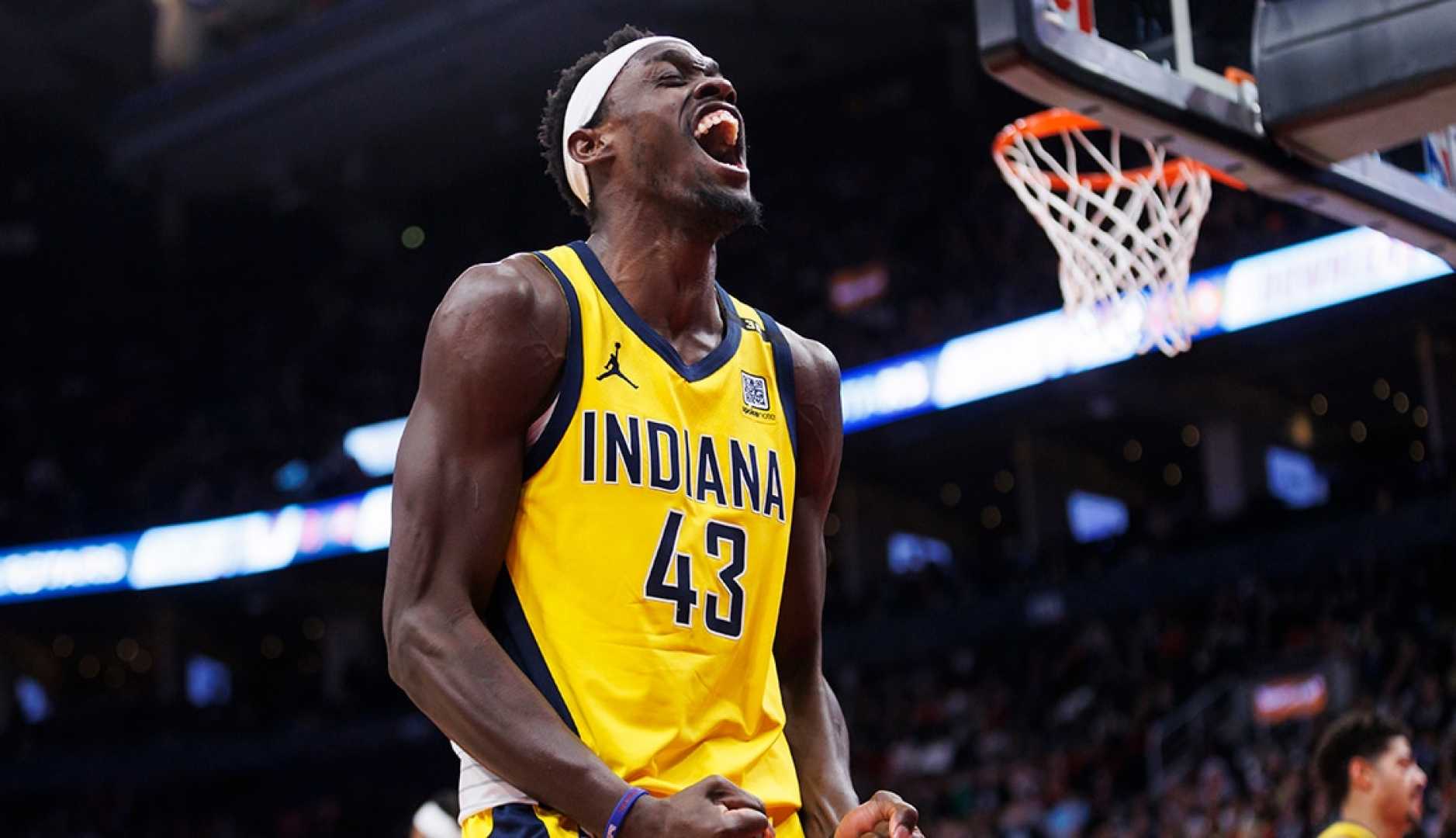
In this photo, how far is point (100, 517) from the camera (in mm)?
24328

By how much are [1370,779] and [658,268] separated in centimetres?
411

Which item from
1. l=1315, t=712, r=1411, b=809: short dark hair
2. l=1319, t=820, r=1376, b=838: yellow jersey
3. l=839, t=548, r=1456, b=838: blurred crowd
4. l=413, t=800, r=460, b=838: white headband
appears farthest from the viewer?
l=839, t=548, r=1456, b=838: blurred crowd

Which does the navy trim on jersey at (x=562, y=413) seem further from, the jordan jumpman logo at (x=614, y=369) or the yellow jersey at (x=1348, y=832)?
the yellow jersey at (x=1348, y=832)

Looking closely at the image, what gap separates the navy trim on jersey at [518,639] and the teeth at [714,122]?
65cm

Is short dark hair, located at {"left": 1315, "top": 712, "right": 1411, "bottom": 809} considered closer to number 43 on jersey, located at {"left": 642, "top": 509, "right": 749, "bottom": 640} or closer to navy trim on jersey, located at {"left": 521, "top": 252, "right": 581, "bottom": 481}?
number 43 on jersey, located at {"left": 642, "top": 509, "right": 749, "bottom": 640}

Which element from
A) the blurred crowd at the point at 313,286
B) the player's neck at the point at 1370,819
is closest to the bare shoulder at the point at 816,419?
the player's neck at the point at 1370,819

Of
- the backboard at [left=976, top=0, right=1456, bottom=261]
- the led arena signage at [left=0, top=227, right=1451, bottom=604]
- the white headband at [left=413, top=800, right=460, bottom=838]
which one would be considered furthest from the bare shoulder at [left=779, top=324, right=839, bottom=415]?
the led arena signage at [left=0, top=227, right=1451, bottom=604]

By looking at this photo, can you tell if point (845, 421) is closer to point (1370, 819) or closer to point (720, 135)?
point (1370, 819)

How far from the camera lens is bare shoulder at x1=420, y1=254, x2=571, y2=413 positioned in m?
2.27

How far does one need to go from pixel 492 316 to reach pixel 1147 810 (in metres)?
12.8

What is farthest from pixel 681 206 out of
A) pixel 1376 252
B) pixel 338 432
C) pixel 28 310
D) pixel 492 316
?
pixel 28 310

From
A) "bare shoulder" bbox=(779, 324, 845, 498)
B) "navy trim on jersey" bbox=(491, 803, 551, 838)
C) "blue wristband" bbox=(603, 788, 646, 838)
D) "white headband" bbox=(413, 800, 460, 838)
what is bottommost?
"white headband" bbox=(413, 800, 460, 838)

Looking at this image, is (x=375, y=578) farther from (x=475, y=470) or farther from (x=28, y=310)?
(x=475, y=470)

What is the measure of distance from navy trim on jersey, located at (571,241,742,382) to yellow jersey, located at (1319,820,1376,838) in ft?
12.7
